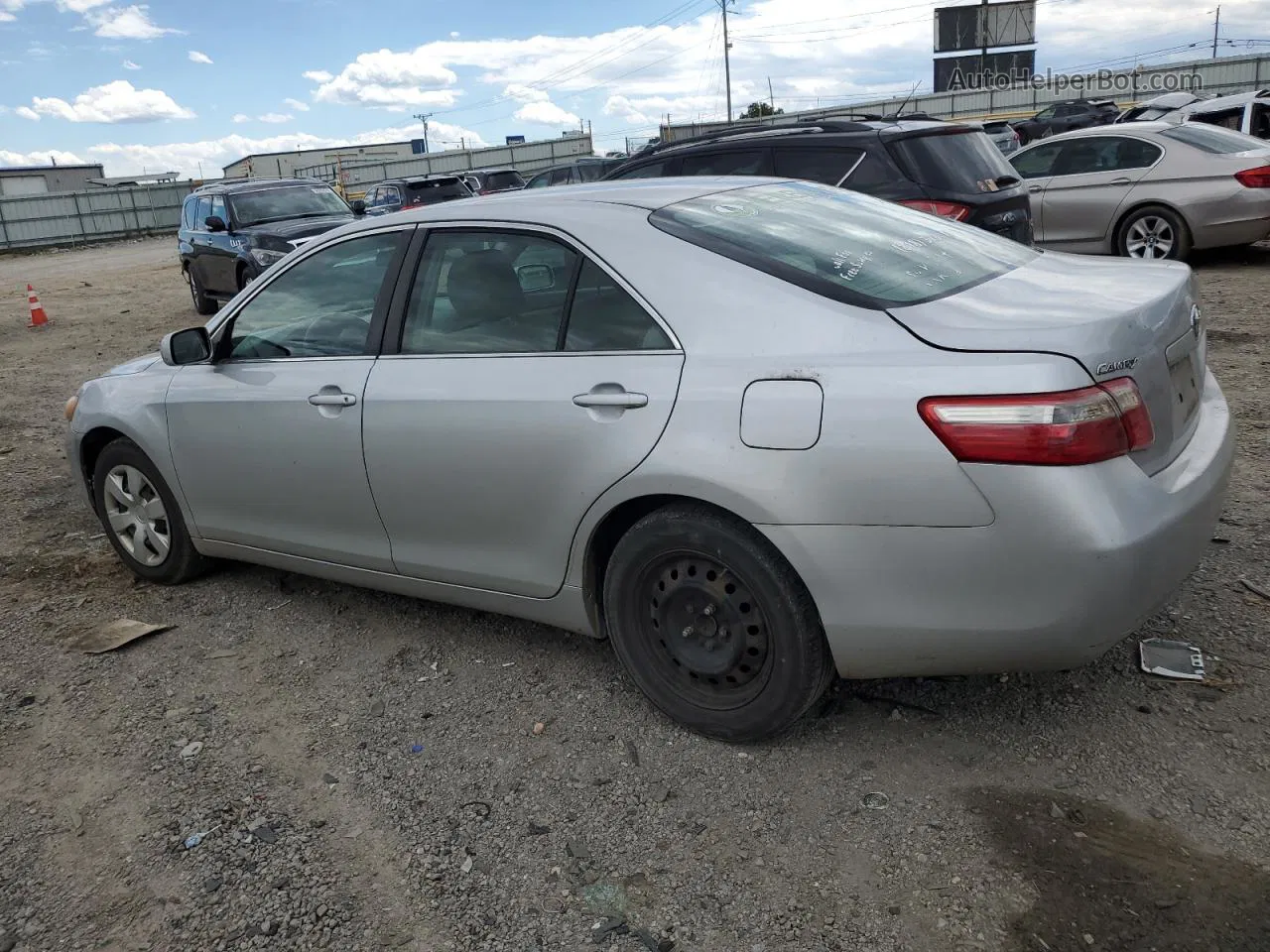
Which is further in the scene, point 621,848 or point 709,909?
point 621,848

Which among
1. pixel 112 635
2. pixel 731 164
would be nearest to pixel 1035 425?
pixel 112 635

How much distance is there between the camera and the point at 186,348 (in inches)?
167

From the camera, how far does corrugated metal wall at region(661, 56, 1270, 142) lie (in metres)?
42.8

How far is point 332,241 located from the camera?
4008 millimetres

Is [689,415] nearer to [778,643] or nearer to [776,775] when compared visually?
[778,643]

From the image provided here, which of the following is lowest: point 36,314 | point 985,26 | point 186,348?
point 36,314

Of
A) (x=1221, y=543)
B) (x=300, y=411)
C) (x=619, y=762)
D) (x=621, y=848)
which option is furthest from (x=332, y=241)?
(x=1221, y=543)

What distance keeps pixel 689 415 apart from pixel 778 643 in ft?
2.24

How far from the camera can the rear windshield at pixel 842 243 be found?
3.00 meters

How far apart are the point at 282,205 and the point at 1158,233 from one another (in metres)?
10.4

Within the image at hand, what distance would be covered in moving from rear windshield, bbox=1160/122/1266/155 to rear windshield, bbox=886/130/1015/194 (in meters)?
3.98

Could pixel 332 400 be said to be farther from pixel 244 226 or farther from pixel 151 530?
pixel 244 226

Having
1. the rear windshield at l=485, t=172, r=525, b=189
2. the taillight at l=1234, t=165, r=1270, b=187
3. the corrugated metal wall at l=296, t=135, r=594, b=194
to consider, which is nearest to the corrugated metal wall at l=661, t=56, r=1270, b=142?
the corrugated metal wall at l=296, t=135, r=594, b=194

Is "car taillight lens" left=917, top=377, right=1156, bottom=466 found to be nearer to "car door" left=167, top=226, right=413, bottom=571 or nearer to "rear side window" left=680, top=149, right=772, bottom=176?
"car door" left=167, top=226, right=413, bottom=571
